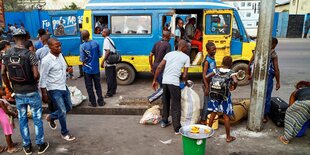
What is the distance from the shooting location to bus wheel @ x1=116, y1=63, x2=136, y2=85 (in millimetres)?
7922

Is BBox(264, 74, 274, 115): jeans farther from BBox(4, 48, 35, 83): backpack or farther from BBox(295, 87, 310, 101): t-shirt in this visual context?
BBox(4, 48, 35, 83): backpack

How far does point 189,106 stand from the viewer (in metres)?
4.74

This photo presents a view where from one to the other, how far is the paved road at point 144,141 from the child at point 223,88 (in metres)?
0.32

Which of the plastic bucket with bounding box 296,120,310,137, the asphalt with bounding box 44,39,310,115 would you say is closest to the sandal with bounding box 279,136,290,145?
the plastic bucket with bounding box 296,120,310,137

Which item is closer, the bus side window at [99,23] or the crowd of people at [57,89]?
the crowd of people at [57,89]

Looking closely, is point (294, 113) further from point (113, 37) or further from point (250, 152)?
point (113, 37)

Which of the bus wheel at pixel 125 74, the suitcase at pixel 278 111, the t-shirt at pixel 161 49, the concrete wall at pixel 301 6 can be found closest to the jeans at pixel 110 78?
the bus wheel at pixel 125 74

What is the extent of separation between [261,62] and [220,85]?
94 cm

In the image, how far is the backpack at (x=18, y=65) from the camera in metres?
3.57

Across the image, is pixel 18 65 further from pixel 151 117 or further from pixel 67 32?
pixel 67 32

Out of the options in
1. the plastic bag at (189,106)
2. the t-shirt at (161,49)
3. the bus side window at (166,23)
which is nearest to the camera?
the plastic bag at (189,106)

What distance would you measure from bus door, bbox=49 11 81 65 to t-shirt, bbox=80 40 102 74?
320cm

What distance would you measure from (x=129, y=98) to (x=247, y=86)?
12.3ft

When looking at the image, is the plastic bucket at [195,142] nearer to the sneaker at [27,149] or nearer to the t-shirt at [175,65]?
the t-shirt at [175,65]
